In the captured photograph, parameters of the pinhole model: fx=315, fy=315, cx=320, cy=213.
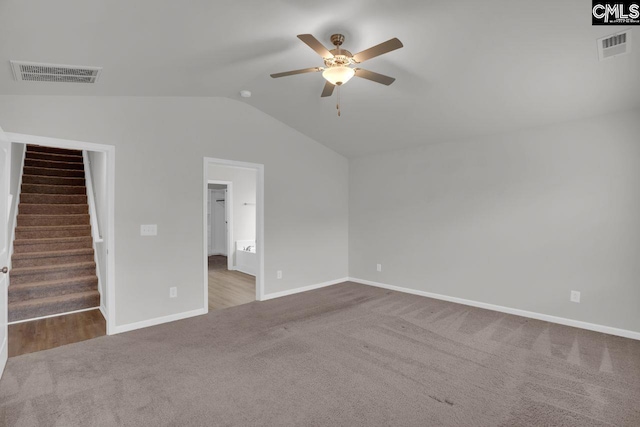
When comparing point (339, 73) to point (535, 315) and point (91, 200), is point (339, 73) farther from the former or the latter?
point (91, 200)

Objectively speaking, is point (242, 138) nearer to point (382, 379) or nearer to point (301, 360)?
point (301, 360)

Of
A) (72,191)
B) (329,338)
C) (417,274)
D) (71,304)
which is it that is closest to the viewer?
(329,338)

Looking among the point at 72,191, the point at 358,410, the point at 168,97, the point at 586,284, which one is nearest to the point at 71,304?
the point at 72,191

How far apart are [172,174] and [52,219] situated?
274 cm

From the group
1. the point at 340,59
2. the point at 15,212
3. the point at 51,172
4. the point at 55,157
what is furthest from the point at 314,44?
the point at 55,157

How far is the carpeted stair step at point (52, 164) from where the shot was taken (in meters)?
5.50

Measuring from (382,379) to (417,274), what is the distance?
2.67 meters

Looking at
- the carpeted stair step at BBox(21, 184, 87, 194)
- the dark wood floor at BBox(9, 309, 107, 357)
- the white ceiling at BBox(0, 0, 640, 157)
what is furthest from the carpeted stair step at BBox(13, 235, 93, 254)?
the white ceiling at BBox(0, 0, 640, 157)

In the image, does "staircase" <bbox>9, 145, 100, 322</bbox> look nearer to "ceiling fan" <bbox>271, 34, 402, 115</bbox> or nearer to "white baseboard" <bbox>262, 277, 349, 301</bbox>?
"white baseboard" <bbox>262, 277, 349, 301</bbox>

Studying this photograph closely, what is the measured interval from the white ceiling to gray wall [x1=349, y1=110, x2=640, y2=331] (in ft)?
1.16

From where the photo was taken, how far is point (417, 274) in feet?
16.0

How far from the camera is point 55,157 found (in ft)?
19.4

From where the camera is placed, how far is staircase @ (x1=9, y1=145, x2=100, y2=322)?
4.04 meters

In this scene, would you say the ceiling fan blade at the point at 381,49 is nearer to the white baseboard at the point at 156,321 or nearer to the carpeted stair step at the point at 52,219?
the white baseboard at the point at 156,321
